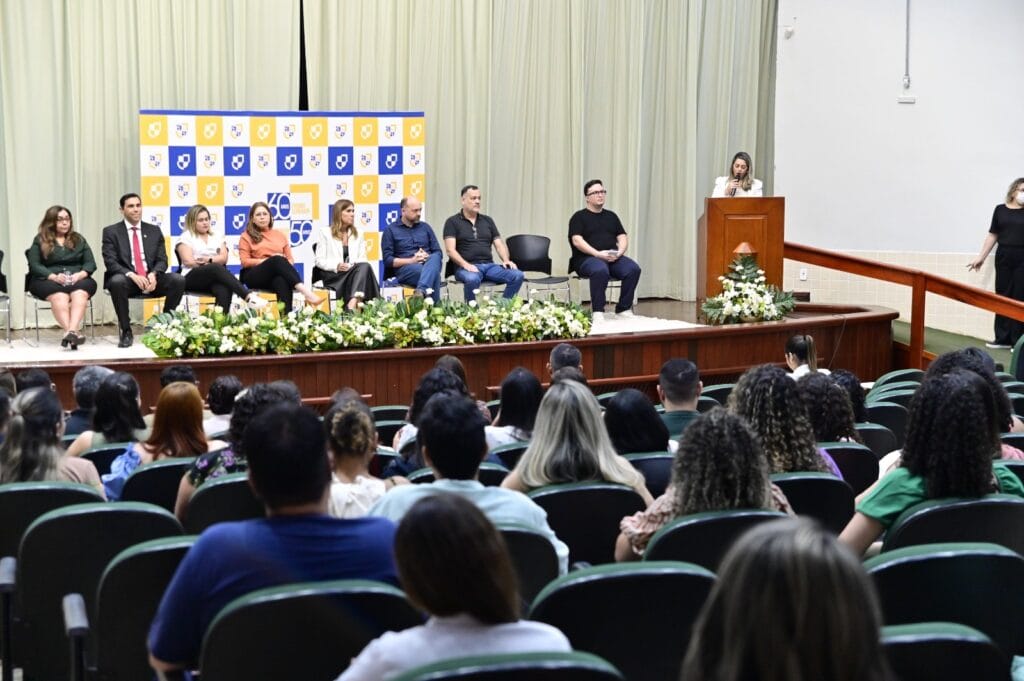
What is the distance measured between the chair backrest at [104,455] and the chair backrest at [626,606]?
2.13 metres

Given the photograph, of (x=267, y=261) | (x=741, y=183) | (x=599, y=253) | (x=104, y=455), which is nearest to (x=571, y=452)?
(x=104, y=455)

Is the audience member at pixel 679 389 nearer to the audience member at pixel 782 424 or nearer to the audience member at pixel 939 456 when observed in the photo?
the audience member at pixel 782 424

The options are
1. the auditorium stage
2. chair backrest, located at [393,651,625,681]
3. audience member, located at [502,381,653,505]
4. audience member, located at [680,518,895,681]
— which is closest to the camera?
audience member, located at [680,518,895,681]

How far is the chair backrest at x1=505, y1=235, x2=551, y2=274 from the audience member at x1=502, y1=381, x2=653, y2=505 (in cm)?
632

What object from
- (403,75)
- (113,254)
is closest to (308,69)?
(403,75)

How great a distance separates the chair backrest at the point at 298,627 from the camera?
198 cm

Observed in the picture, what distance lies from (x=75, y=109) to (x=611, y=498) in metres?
7.39

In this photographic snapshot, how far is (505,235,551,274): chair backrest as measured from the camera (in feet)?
31.7

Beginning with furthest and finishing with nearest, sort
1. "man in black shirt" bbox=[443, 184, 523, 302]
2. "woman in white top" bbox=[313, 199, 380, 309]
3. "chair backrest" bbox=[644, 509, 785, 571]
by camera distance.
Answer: "man in black shirt" bbox=[443, 184, 523, 302] < "woman in white top" bbox=[313, 199, 380, 309] < "chair backrest" bbox=[644, 509, 785, 571]

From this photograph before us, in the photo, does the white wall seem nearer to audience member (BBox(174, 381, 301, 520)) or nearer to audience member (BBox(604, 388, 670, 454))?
audience member (BBox(604, 388, 670, 454))

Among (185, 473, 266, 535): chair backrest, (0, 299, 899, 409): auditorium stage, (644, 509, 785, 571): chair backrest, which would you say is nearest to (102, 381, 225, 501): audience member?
(185, 473, 266, 535): chair backrest

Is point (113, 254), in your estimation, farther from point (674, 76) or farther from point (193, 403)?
point (674, 76)

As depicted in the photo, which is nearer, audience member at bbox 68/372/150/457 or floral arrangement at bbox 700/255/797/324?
audience member at bbox 68/372/150/457

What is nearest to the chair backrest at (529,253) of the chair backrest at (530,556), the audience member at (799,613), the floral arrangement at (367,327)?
the floral arrangement at (367,327)
